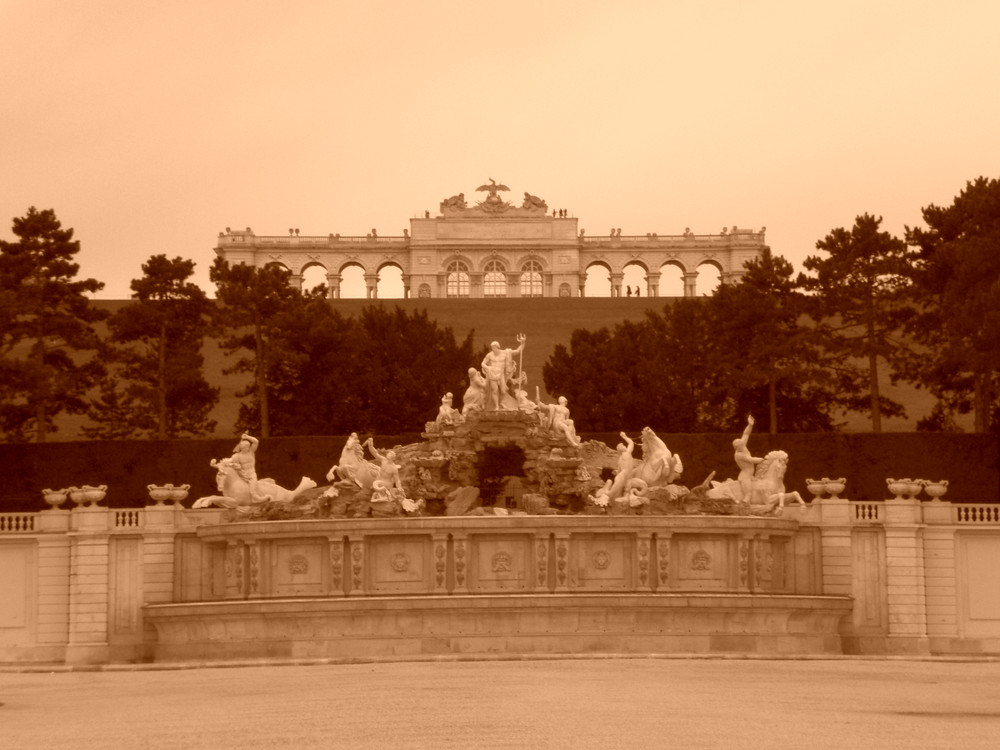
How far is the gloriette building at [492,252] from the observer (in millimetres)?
125188

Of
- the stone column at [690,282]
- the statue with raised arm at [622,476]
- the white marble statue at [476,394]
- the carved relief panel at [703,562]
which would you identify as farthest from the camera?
the stone column at [690,282]

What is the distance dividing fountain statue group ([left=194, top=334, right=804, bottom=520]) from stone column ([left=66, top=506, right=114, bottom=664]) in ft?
8.89

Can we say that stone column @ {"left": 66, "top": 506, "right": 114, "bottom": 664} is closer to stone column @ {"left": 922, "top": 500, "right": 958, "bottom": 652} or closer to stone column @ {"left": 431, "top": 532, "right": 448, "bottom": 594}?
stone column @ {"left": 431, "top": 532, "right": 448, "bottom": 594}

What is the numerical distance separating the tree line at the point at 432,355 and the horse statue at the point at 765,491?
1819 cm

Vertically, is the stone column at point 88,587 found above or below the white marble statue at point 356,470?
below

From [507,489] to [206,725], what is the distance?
23.9 meters

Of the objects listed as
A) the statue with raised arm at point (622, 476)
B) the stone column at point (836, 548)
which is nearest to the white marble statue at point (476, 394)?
the statue with raised arm at point (622, 476)

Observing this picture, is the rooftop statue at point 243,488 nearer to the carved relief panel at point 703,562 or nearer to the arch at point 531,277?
the carved relief panel at point 703,562

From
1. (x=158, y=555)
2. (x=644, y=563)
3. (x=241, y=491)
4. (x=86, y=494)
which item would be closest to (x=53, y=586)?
(x=86, y=494)

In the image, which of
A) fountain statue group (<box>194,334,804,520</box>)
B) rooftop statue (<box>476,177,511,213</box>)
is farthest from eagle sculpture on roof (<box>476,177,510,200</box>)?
fountain statue group (<box>194,334,804,520</box>)

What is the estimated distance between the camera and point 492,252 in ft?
413

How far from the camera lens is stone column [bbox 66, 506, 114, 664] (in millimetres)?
48094

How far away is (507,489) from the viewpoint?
171 ft

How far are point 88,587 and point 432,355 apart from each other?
1072 inches
